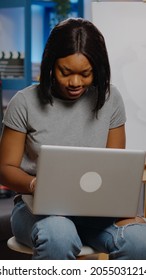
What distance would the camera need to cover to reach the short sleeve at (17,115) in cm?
149

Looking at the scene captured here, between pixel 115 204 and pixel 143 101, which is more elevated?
pixel 143 101

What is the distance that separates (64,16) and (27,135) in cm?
217

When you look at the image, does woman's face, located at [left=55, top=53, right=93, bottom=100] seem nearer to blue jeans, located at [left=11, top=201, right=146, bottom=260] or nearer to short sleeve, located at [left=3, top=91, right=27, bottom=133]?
short sleeve, located at [left=3, top=91, right=27, bottom=133]

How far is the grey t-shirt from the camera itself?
150cm

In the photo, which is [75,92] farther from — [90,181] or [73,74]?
[90,181]

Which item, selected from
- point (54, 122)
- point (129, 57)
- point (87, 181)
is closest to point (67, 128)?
point (54, 122)

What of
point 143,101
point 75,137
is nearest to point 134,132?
point 143,101

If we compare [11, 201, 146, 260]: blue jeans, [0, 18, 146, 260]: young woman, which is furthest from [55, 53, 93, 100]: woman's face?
[11, 201, 146, 260]: blue jeans

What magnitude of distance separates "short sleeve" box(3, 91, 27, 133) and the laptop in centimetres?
23

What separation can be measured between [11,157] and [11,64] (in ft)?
6.88

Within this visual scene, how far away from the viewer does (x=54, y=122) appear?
59.3 inches

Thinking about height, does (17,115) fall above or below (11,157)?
above

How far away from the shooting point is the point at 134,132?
2168 millimetres

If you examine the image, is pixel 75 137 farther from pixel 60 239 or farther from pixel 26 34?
pixel 26 34
